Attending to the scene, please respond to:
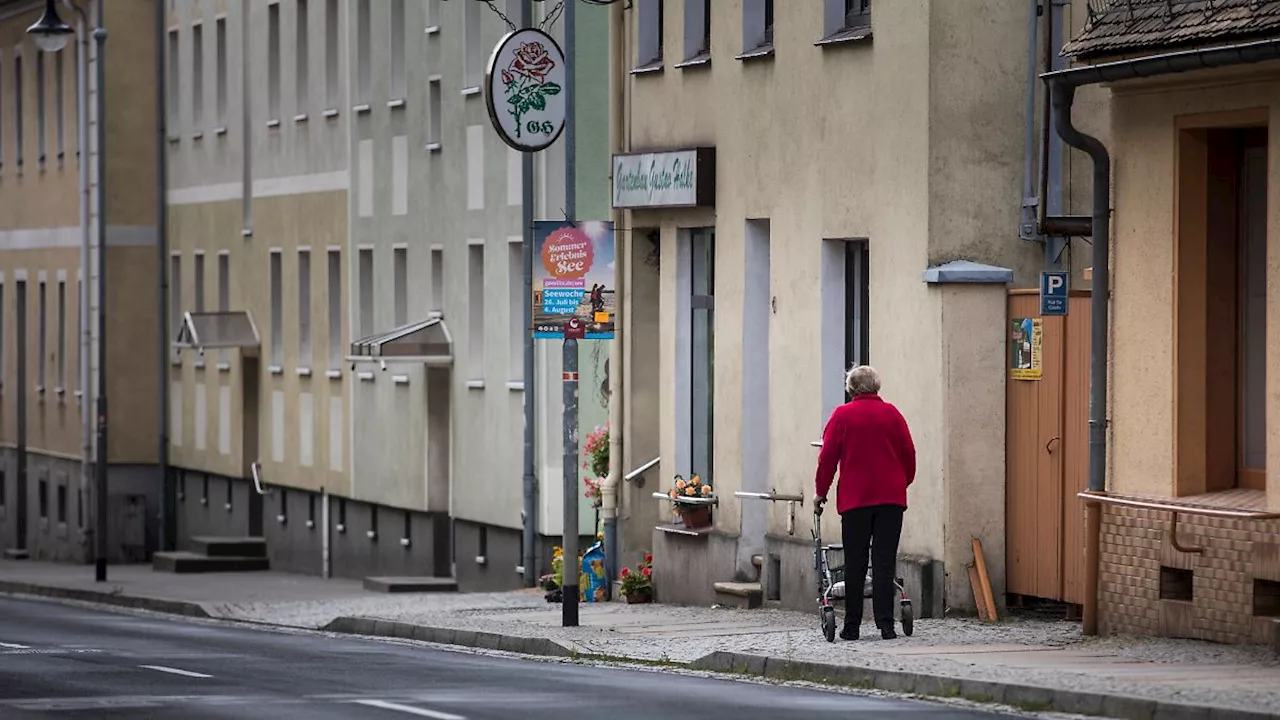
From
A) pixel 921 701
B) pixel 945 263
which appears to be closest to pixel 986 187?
pixel 945 263

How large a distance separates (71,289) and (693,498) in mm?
32092

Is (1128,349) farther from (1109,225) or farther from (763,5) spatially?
(763,5)

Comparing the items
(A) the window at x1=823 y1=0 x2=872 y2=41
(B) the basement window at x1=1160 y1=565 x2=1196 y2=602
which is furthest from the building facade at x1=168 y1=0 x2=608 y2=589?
(B) the basement window at x1=1160 y1=565 x2=1196 y2=602

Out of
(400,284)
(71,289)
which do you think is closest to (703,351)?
(400,284)

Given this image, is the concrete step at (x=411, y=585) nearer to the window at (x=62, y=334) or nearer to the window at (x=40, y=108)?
the window at (x=62, y=334)

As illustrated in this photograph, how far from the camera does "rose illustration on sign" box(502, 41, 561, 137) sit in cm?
2416

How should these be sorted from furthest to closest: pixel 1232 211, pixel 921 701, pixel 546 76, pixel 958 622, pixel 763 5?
pixel 763 5, pixel 546 76, pixel 958 622, pixel 1232 211, pixel 921 701

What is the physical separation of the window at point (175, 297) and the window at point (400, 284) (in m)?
12.6

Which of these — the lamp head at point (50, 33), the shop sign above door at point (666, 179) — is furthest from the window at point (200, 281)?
the shop sign above door at point (666, 179)

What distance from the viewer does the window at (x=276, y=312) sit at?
154 feet

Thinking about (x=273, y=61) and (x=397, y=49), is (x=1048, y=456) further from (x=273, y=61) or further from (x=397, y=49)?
(x=273, y=61)

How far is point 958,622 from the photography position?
69.4ft

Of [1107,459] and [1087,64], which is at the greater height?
[1087,64]

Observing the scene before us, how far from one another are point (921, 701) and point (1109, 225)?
456 cm
